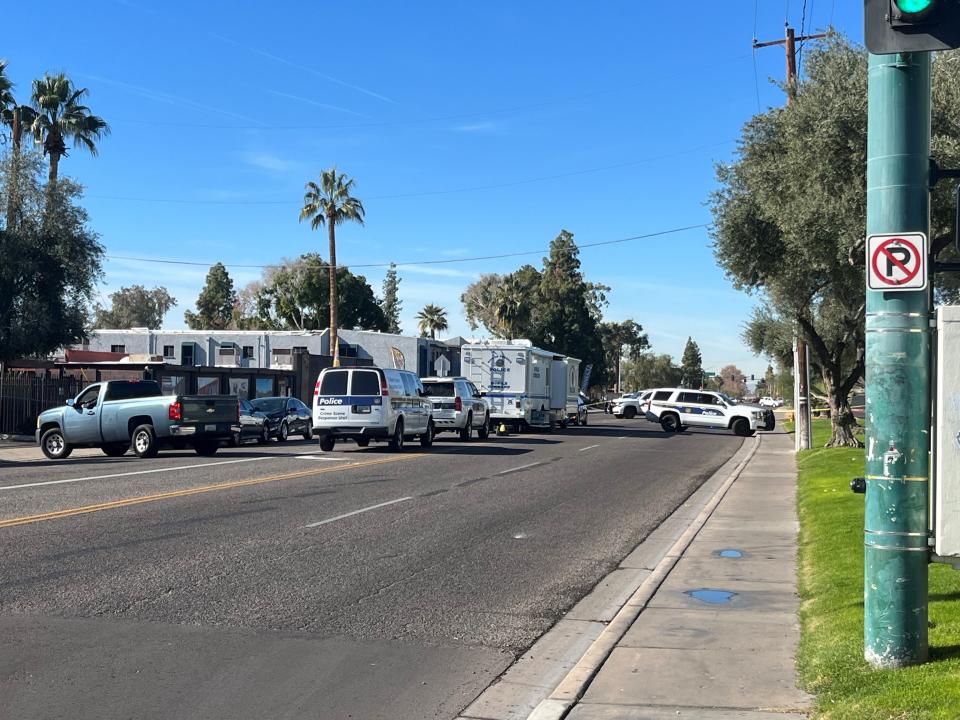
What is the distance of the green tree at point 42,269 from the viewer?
1422 inches

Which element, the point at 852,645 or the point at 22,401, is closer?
the point at 852,645

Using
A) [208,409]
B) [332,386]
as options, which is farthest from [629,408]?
[208,409]

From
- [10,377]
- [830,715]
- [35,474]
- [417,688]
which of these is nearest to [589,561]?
[417,688]

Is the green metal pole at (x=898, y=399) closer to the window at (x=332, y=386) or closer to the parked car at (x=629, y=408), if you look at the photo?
the window at (x=332, y=386)

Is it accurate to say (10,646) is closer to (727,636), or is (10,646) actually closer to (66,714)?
(66,714)

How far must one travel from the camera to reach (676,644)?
7.30m

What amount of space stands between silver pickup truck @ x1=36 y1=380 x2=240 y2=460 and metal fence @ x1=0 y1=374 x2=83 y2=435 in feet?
27.1

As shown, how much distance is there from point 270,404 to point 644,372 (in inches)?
4295

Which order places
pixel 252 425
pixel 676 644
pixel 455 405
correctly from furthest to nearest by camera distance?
pixel 455 405, pixel 252 425, pixel 676 644

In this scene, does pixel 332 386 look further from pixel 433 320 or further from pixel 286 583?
pixel 433 320

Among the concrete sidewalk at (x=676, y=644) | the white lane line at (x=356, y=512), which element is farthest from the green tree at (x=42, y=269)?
the concrete sidewalk at (x=676, y=644)

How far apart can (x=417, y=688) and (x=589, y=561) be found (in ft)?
16.2

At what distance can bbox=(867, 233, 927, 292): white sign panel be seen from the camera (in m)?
5.86

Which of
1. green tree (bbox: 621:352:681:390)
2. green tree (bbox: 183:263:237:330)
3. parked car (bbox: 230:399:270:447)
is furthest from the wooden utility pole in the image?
green tree (bbox: 621:352:681:390)
